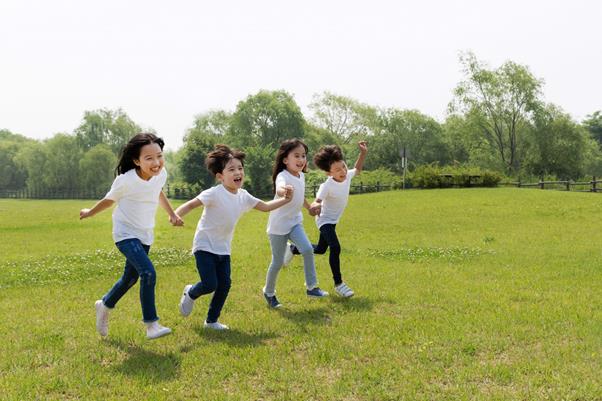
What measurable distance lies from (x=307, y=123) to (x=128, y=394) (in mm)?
82686

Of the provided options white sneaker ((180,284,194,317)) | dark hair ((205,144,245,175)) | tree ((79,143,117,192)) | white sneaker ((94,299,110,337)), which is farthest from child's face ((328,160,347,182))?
tree ((79,143,117,192))

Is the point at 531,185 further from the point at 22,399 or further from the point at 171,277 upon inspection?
the point at 22,399

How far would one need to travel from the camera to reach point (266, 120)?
81125mm

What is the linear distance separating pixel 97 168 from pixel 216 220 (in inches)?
3328

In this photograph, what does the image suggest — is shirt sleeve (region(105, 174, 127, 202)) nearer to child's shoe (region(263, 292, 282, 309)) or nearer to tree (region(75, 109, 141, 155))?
child's shoe (region(263, 292, 282, 309))

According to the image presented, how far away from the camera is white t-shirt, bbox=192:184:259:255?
6266 mm

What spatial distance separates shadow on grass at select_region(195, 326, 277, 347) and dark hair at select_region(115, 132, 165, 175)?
6.66 feet

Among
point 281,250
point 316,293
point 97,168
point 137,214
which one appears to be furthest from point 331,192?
point 97,168

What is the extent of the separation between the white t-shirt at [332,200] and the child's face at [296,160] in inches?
29.7

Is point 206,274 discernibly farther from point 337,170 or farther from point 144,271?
point 337,170

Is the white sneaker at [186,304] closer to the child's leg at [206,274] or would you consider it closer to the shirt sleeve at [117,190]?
the child's leg at [206,274]

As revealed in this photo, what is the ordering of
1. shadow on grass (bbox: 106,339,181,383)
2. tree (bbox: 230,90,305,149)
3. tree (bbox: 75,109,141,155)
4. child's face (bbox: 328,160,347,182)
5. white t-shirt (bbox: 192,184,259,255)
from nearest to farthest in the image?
1. shadow on grass (bbox: 106,339,181,383)
2. white t-shirt (bbox: 192,184,259,255)
3. child's face (bbox: 328,160,347,182)
4. tree (bbox: 230,90,305,149)
5. tree (bbox: 75,109,141,155)

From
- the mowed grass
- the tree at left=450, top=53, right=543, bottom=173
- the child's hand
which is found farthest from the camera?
the tree at left=450, top=53, right=543, bottom=173

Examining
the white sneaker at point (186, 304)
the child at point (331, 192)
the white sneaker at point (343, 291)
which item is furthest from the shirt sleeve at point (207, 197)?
the white sneaker at point (343, 291)
